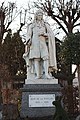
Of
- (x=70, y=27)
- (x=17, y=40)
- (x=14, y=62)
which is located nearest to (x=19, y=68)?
(x=14, y=62)

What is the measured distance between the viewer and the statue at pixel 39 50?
9.70 metres

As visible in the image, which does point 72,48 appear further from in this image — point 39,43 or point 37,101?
point 37,101

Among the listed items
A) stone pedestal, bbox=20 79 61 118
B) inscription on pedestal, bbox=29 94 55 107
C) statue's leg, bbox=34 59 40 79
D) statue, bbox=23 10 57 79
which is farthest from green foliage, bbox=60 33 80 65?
inscription on pedestal, bbox=29 94 55 107

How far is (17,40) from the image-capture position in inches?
883

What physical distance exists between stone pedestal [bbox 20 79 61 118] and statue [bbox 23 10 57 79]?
50 centimetres

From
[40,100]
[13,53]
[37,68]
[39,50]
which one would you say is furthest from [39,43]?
[13,53]

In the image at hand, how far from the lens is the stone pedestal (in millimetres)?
9133

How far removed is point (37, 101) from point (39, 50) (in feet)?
5.16

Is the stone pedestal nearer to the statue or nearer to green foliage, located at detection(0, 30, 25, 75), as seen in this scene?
the statue

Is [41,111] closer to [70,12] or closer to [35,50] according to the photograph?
[35,50]

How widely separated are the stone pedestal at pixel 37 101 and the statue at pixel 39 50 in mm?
503

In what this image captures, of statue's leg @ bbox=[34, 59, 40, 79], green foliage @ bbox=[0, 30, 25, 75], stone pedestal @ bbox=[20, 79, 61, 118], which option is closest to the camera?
stone pedestal @ bbox=[20, 79, 61, 118]

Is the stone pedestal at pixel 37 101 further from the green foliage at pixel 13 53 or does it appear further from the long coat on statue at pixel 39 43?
the green foliage at pixel 13 53

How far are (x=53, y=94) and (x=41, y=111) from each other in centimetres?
58
